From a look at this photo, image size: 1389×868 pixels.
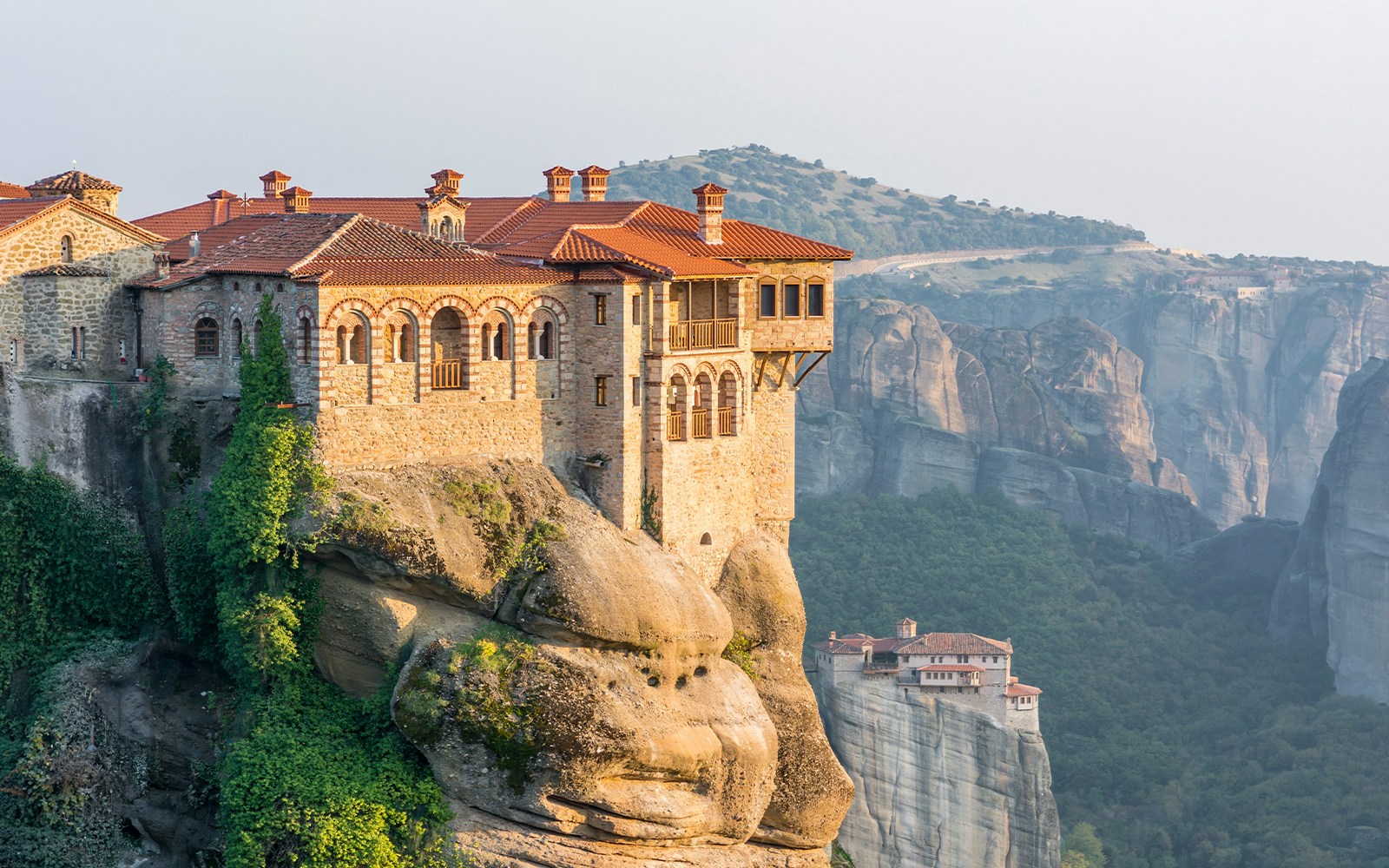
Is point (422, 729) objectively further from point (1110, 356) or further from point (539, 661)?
point (1110, 356)

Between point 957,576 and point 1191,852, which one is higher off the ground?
point 957,576

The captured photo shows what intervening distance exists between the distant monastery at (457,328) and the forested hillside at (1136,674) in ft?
230

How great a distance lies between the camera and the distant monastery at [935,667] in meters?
101

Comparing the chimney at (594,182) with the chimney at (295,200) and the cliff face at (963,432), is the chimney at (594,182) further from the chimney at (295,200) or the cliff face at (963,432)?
the cliff face at (963,432)

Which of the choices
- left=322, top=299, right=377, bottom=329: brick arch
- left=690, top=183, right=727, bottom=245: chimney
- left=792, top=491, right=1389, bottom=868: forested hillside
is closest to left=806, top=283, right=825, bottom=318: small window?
left=690, top=183, right=727, bottom=245: chimney

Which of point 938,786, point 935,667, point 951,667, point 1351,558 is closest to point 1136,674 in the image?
point 1351,558

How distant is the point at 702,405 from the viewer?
5228 cm

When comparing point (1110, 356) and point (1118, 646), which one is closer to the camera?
point (1118, 646)

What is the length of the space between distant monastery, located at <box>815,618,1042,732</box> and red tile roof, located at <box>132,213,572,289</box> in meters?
54.8

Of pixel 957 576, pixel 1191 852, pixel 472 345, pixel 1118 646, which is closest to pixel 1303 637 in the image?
pixel 1118 646

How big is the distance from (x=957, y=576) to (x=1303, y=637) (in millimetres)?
25954

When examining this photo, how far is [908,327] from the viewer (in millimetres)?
177375

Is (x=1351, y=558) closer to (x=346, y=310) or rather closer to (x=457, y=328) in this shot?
(x=457, y=328)

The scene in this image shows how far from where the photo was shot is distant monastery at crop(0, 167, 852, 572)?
46.2m
